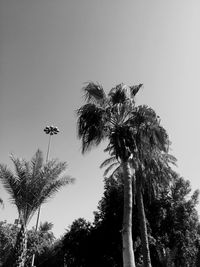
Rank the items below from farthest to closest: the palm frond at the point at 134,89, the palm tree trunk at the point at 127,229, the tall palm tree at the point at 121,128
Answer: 1. the palm frond at the point at 134,89
2. the tall palm tree at the point at 121,128
3. the palm tree trunk at the point at 127,229

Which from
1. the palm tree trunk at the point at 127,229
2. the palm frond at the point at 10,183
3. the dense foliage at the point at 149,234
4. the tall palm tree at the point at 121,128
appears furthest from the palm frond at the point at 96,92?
the dense foliage at the point at 149,234

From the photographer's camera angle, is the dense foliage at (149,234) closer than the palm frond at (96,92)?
No

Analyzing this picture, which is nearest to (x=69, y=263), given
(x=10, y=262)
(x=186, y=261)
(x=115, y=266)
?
(x=115, y=266)

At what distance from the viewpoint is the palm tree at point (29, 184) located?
12.6 m

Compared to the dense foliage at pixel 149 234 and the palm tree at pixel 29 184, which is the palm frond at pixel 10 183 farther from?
the dense foliage at pixel 149 234

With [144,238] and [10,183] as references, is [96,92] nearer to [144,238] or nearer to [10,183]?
[10,183]

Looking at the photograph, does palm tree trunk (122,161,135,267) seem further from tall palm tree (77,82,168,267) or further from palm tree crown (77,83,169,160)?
palm tree crown (77,83,169,160)

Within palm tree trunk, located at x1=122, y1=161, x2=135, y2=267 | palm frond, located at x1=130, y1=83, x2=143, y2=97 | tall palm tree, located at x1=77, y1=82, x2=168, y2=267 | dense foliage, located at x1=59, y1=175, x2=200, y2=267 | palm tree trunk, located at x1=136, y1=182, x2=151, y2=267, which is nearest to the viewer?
palm tree trunk, located at x1=122, y1=161, x2=135, y2=267

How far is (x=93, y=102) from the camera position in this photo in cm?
1218

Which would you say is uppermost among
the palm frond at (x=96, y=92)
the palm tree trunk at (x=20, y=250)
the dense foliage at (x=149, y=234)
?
the palm frond at (x=96, y=92)

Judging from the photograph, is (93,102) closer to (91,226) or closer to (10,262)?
(10,262)

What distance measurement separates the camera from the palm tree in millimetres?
12562

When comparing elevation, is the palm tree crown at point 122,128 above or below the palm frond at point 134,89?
below

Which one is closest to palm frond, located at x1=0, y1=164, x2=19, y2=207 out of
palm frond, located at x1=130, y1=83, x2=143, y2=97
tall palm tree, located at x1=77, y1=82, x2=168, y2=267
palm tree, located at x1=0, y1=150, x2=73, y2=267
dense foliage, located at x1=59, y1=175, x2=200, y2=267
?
palm tree, located at x1=0, y1=150, x2=73, y2=267
